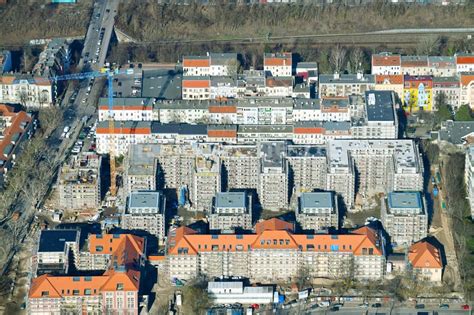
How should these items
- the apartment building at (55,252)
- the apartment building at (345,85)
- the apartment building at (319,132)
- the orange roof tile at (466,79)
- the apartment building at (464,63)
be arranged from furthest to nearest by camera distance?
1. the apartment building at (464,63)
2. the apartment building at (345,85)
3. the orange roof tile at (466,79)
4. the apartment building at (319,132)
5. the apartment building at (55,252)

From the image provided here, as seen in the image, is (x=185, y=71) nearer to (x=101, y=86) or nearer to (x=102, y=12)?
(x=101, y=86)

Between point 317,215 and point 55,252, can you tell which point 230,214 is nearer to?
point 317,215

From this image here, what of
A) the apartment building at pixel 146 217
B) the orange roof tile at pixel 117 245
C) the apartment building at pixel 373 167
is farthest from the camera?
the apartment building at pixel 373 167

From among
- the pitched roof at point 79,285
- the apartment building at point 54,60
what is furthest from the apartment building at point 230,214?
the apartment building at point 54,60

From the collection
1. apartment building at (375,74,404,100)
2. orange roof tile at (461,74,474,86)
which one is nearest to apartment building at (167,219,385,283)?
apartment building at (375,74,404,100)

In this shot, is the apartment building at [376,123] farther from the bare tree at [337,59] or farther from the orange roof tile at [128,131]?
the orange roof tile at [128,131]

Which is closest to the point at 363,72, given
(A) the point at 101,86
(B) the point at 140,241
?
(A) the point at 101,86

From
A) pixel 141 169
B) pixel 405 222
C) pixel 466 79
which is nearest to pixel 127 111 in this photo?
pixel 141 169
